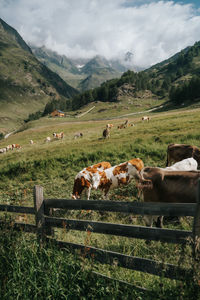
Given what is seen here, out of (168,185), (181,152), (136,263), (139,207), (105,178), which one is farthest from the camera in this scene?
(181,152)

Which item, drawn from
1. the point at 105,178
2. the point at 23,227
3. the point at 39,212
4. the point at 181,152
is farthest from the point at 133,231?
the point at 181,152

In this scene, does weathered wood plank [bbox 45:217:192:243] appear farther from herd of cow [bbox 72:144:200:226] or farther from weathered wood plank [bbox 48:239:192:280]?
herd of cow [bbox 72:144:200:226]

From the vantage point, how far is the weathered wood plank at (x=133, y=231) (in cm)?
377

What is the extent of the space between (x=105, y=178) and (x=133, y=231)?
597 cm

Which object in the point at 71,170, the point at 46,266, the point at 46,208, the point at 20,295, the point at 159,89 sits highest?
the point at 159,89

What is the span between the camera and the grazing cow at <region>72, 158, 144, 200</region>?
393 inches

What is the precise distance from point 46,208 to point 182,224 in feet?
15.1

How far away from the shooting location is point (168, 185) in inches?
257

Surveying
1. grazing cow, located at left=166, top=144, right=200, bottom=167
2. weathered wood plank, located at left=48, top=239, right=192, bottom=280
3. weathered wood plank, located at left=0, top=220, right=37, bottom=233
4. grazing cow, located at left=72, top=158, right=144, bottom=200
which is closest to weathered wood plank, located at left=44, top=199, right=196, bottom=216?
weathered wood plank, located at left=48, top=239, right=192, bottom=280

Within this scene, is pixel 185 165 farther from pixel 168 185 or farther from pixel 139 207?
pixel 139 207

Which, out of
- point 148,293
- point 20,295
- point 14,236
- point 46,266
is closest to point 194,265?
point 148,293

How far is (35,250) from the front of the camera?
482 centimetres

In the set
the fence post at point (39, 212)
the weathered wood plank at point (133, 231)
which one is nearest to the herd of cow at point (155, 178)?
the weathered wood plank at point (133, 231)

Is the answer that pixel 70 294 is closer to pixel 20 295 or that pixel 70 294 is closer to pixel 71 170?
pixel 20 295
